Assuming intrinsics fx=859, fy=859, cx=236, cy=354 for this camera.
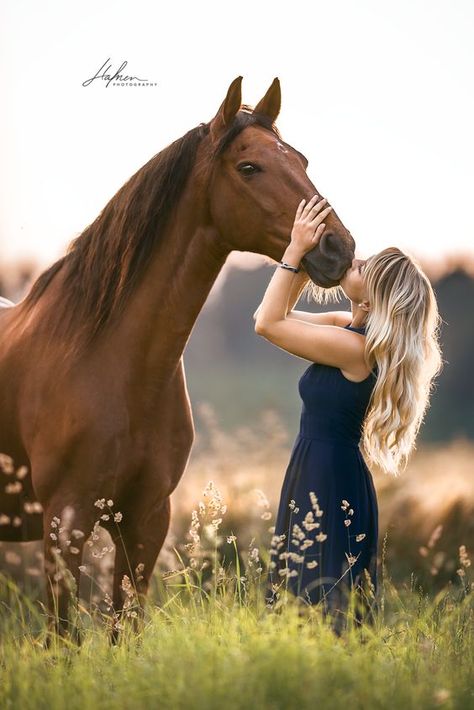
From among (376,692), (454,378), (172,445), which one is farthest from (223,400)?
(376,692)

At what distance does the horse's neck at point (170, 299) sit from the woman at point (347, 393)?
0.31 m

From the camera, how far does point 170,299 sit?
11.4ft

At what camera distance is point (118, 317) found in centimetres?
348

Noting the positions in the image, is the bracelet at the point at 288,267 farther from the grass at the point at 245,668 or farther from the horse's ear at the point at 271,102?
A: the grass at the point at 245,668

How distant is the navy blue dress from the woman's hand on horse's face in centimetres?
44

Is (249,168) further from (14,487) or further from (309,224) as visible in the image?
(14,487)

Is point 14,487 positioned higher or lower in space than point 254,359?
lower

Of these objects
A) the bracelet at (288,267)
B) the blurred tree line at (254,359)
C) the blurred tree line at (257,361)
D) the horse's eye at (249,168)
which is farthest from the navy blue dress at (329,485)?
the blurred tree line at (257,361)

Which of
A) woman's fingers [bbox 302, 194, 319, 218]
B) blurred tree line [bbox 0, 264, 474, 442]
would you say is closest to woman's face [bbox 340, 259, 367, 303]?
woman's fingers [bbox 302, 194, 319, 218]

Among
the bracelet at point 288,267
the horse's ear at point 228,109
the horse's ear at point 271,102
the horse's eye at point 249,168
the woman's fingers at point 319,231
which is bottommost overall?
the bracelet at point 288,267

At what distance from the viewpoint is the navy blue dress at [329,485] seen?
3.29 meters

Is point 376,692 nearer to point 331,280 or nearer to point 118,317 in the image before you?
point 331,280

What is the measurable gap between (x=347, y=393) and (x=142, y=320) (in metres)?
0.87

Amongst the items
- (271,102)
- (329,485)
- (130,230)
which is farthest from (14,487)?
(271,102)
